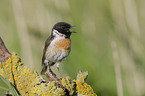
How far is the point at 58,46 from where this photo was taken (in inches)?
54.5

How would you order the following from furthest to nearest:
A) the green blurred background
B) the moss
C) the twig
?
the green blurred background < the twig < the moss

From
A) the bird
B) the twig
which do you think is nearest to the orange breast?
the bird

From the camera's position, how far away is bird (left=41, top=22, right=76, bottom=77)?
1326 millimetres

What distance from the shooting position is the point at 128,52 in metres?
1.48

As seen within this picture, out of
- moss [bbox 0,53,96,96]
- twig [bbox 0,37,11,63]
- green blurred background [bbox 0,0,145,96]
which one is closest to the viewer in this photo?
moss [bbox 0,53,96,96]

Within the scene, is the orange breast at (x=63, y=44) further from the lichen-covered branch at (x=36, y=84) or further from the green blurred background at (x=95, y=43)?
the lichen-covered branch at (x=36, y=84)

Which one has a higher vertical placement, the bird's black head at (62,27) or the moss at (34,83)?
the bird's black head at (62,27)

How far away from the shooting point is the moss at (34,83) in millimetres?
718

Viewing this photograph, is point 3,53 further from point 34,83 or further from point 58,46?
point 58,46

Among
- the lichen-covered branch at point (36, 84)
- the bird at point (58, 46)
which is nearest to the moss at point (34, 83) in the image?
the lichen-covered branch at point (36, 84)

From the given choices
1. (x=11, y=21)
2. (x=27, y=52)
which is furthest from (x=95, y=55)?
(x=11, y=21)

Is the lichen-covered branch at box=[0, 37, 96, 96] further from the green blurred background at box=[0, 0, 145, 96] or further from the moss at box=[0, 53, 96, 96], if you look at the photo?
the green blurred background at box=[0, 0, 145, 96]

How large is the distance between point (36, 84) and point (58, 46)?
641 mm

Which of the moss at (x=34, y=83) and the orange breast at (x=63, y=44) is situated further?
the orange breast at (x=63, y=44)
